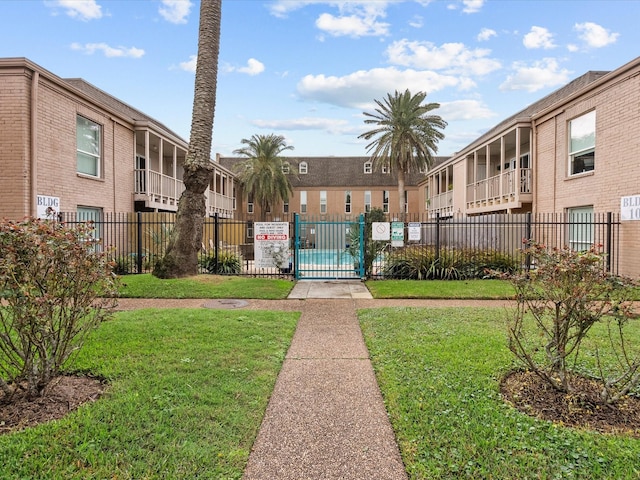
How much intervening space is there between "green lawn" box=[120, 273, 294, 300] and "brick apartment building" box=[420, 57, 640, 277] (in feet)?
23.4

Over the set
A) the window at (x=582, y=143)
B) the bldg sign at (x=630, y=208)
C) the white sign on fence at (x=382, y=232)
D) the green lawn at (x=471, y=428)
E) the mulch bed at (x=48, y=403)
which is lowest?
the green lawn at (x=471, y=428)

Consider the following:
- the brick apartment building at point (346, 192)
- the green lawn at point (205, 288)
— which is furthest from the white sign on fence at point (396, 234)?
the brick apartment building at point (346, 192)

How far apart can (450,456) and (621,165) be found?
12.5 metres

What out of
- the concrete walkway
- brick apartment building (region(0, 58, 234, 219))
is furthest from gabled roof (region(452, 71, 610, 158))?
brick apartment building (region(0, 58, 234, 219))

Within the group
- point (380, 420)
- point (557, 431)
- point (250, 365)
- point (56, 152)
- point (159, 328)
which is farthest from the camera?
point (56, 152)

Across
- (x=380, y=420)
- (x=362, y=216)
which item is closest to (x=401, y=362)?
(x=380, y=420)

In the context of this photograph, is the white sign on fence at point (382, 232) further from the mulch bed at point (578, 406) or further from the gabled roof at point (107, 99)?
the gabled roof at point (107, 99)

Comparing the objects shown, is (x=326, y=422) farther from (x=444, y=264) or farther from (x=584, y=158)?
(x=584, y=158)

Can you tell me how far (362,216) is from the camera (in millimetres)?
13070

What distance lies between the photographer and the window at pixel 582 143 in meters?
13.6

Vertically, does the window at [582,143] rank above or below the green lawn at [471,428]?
above

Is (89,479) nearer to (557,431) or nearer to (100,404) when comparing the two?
(100,404)

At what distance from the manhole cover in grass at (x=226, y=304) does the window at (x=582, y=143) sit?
12.1 m

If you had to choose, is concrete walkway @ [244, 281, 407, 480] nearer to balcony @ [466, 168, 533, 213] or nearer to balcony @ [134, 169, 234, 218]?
balcony @ [134, 169, 234, 218]
